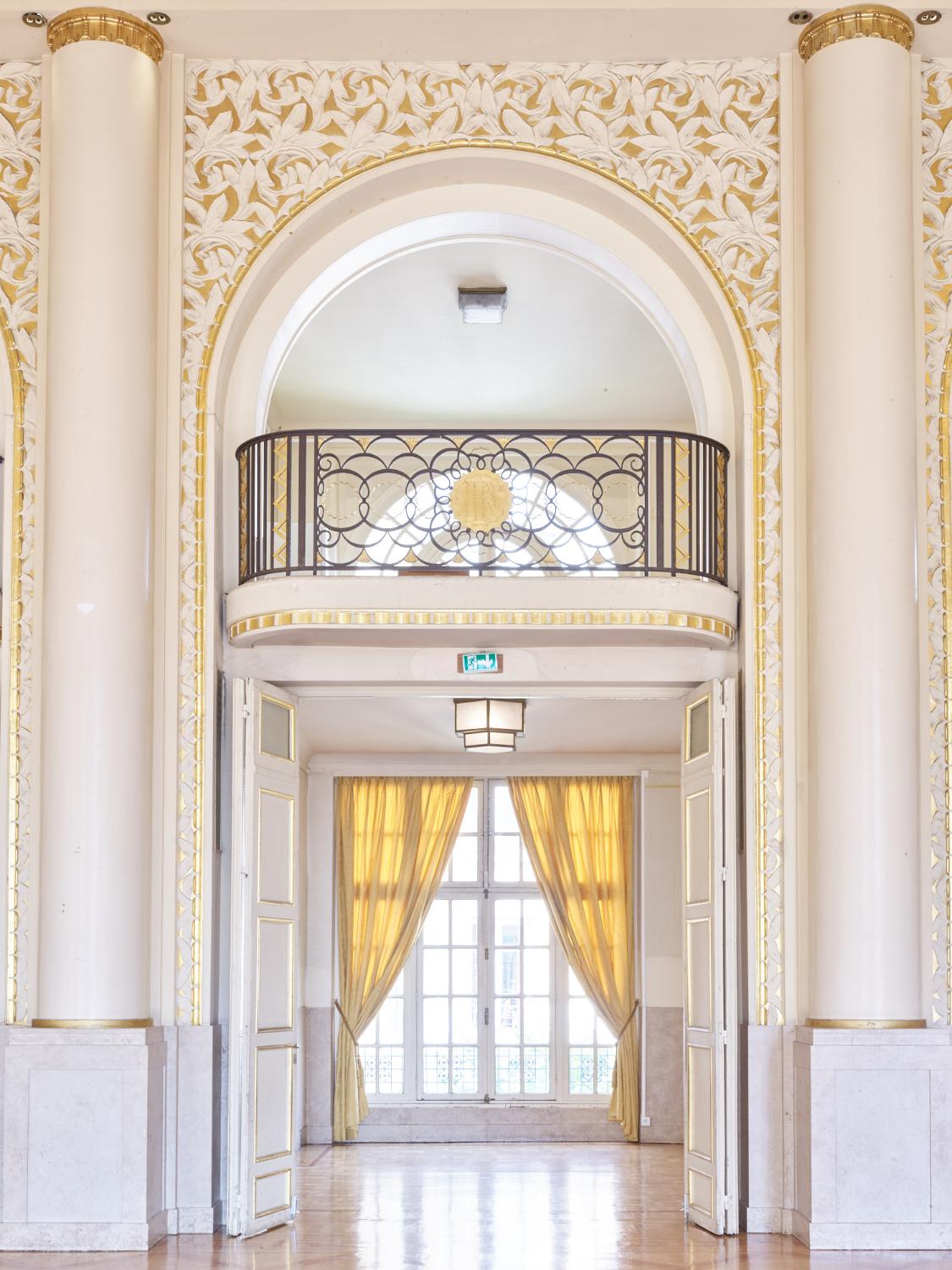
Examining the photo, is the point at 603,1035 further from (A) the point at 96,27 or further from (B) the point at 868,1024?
(A) the point at 96,27

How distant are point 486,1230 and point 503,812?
6208 mm

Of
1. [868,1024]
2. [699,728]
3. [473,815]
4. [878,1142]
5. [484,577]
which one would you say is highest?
[484,577]

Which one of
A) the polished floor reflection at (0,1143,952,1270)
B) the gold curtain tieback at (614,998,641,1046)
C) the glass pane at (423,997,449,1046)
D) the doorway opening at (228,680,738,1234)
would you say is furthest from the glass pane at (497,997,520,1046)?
the polished floor reflection at (0,1143,952,1270)

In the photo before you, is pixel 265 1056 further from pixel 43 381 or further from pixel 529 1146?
pixel 529 1146

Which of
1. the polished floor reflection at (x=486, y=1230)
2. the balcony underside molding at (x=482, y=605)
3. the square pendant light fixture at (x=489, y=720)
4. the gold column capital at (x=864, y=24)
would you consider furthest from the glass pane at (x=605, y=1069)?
the gold column capital at (x=864, y=24)

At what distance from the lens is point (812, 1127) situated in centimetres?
790

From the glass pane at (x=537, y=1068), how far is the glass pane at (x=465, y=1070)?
1.39ft

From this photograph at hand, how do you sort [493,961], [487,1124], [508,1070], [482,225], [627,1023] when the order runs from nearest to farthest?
[482,225] → [627,1023] → [487,1124] → [508,1070] → [493,961]

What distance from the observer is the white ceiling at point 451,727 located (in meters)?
12.1

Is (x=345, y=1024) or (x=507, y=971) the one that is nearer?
(x=345, y=1024)

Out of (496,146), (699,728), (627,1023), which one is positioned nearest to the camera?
(699,728)

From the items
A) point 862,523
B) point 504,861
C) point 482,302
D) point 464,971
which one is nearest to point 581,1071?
point 464,971

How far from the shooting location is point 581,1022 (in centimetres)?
1420

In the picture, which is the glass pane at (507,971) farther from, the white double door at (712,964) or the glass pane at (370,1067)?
the white double door at (712,964)
